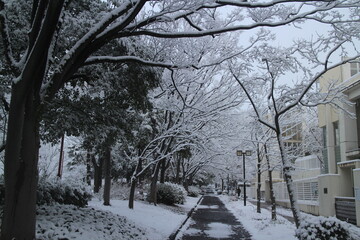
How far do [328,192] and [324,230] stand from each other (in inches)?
526

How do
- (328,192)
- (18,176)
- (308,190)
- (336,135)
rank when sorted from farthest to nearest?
(308,190) < (336,135) < (328,192) < (18,176)

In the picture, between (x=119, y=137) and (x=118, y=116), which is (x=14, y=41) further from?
(x=119, y=137)

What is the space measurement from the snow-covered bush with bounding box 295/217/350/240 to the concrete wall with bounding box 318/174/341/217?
41.9ft

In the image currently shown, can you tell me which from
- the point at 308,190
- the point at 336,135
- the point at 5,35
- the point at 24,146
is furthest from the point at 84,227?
the point at 308,190

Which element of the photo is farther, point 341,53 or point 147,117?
point 147,117

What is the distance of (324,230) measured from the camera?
302 inches

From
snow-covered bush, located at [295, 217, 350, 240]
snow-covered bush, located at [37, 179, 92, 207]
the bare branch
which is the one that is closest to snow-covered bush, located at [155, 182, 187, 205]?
snow-covered bush, located at [37, 179, 92, 207]

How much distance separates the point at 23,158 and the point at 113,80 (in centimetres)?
390

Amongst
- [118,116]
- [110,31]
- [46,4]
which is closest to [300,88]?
[118,116]

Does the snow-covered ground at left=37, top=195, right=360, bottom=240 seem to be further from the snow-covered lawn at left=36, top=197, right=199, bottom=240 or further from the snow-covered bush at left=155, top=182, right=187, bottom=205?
the snow-covered bush at left=155, top=182, right=187, bottom=205

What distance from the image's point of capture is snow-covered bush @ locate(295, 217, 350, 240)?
298 inches

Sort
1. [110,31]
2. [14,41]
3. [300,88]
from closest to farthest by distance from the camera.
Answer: [110,31] < [14,41] < [300,88]

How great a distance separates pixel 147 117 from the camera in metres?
18.0

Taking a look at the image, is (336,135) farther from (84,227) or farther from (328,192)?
(84,227)
